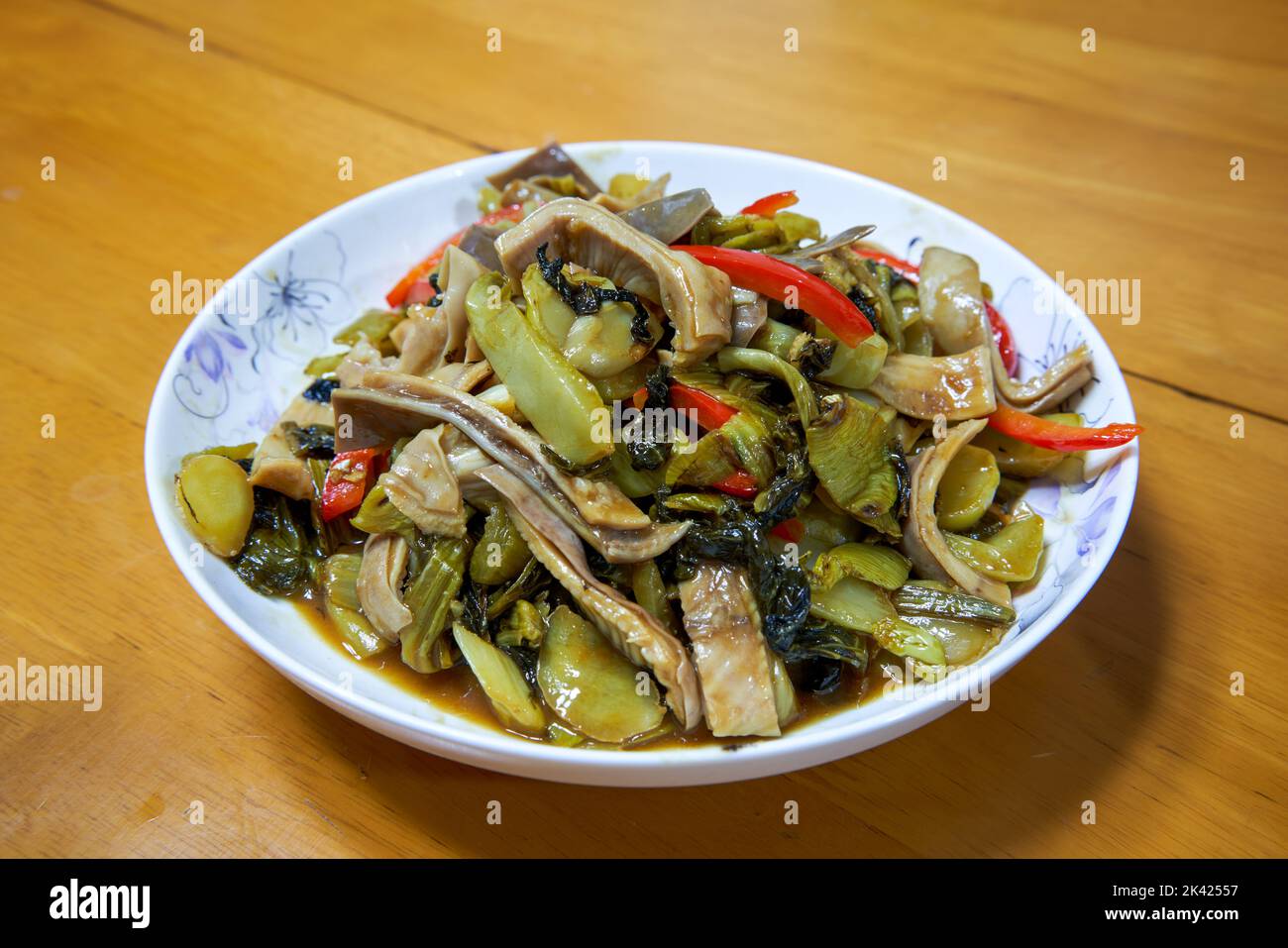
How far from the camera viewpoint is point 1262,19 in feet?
15.1

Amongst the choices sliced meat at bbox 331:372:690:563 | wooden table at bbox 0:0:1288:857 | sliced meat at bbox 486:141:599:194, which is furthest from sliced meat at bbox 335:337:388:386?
sliced meat at bbox 486:141:599:194

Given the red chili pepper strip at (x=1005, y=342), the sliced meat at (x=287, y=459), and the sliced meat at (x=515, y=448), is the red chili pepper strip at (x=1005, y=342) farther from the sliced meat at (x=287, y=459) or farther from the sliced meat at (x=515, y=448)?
the sliced meat at (x=287, y=459)

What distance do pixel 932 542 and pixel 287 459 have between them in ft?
4.83

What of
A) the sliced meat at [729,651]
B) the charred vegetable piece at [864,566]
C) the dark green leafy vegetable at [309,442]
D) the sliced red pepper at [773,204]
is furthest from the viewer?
the sliced red pepper at [773,204]

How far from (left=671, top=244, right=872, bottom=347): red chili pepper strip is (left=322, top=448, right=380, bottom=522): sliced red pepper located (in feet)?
2.87

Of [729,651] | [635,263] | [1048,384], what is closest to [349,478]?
[635,263]

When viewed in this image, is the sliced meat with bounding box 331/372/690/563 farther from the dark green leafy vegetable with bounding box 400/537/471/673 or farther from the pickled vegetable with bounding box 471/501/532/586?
the dark green leafy vegetable with bounding box 400/537/471/673

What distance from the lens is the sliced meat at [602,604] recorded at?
1811 millimetres

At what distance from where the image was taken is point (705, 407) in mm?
1992

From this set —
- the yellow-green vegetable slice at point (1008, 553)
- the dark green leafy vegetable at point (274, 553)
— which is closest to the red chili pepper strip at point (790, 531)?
the yellow-green vegetable slice at point (1008, 553)

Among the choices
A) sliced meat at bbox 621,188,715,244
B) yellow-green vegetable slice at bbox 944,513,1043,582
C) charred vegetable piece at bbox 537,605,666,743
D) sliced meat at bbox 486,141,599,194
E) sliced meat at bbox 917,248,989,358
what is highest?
sliced meat at bbox 486,141,599,194

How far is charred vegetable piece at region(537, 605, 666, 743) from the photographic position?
1865 mm

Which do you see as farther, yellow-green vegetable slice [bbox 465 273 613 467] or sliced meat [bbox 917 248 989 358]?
sliced meat [bbox 917 248 989 358]

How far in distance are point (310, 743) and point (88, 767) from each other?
468mm
